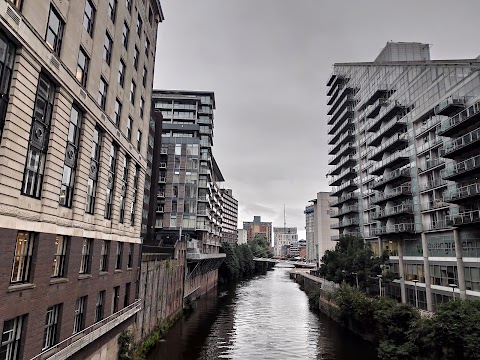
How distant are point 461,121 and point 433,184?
10.2m

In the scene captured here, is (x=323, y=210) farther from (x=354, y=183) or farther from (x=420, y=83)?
(x=420, y=83)

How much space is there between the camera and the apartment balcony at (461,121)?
113 feet

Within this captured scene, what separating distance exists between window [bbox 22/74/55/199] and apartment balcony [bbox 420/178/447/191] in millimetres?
40881

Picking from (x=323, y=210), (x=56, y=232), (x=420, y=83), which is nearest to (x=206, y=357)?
(x=56, y=232)

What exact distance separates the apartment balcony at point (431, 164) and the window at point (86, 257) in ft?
127

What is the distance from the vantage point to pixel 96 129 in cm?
2311

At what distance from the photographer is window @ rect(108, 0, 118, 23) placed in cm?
2432

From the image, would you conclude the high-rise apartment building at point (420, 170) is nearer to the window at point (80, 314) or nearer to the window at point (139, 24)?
the window at point (139, 24)

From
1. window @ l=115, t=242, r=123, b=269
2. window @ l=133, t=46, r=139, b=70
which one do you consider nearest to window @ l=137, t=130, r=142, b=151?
window @ l=133, t=46, r=139, b=70

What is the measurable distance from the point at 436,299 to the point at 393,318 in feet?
49.4

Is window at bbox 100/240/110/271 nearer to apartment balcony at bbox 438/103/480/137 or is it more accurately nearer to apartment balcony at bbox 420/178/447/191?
apartment balcony at bbox 438/103/480/137

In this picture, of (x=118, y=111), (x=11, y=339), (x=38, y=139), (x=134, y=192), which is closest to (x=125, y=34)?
(x=118, y=111)

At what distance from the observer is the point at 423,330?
24.5 metres

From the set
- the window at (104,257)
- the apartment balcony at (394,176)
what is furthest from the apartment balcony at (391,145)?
the window at (104,257)
